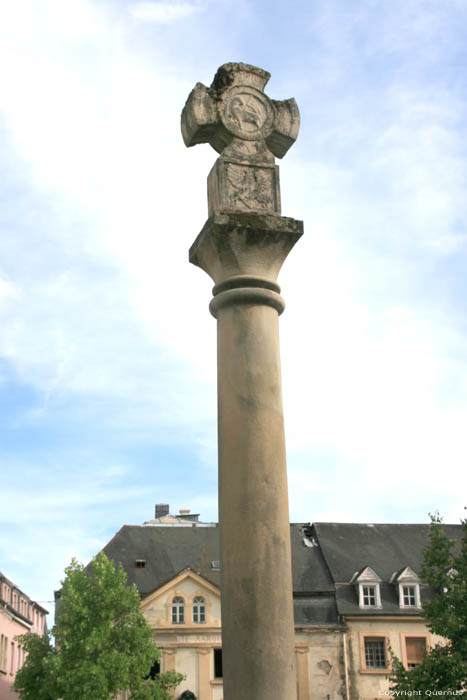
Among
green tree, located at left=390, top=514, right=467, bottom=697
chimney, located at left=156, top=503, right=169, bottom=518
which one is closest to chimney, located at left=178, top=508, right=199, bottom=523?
chimney, located at left=156, top=503, right=169, bottom=518

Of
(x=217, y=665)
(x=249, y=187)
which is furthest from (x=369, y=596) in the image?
(x=249, y=187)

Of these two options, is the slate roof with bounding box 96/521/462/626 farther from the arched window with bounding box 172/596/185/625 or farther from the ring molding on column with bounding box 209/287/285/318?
the ring molding on column with bounding box 209/287/285/318

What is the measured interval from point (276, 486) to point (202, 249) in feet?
7.13

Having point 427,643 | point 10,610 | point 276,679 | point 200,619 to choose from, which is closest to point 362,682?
point 427,643

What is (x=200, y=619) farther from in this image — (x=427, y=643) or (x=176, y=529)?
(x=427, y=643)

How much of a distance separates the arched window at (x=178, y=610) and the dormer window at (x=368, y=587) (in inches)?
334

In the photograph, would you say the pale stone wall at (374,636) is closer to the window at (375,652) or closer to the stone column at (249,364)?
the window at (375,652)

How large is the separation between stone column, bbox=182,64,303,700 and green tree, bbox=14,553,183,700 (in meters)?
25.4

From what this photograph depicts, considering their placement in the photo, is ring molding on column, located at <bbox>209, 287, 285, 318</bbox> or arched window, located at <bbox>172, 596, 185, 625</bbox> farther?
arched window, located at <bbox>172, 596, 185, 625</bbox>

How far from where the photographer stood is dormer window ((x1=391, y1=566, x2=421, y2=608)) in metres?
39.6

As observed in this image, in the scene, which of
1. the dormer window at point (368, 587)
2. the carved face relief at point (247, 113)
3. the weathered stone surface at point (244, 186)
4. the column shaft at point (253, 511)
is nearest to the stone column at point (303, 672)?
the dormer window at point (368, 587)

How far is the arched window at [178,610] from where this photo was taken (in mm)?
38375

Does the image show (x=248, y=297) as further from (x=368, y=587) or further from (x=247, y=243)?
(x=368, y=587)

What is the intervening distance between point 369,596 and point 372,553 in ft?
11.8
